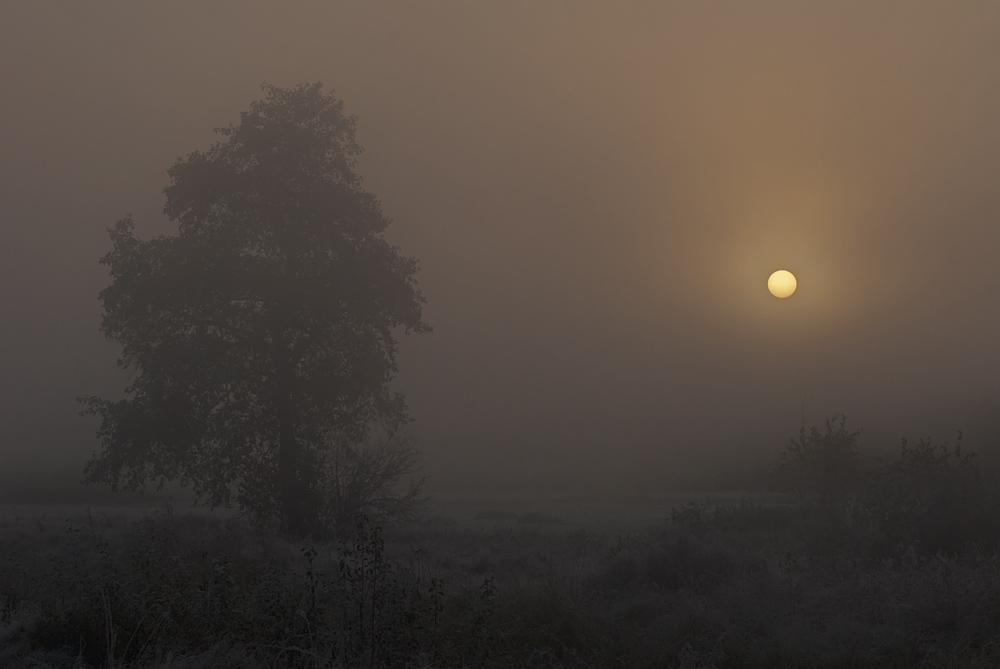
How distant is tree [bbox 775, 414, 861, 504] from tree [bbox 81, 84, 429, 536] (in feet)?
41.5

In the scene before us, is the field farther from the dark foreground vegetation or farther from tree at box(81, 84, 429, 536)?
tree at box(81, 84, 429, 536)

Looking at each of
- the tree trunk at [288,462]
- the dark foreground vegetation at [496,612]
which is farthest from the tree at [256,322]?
the dark foreground vegetation at [496,612]

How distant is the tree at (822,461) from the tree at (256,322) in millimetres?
12650

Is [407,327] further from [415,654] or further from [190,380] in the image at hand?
[415,654]

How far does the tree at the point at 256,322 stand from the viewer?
19984mm

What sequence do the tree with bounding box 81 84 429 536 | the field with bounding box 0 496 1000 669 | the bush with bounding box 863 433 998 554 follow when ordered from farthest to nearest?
the tree with bounding box 81 84 429 536 < the bush with bounding box 863 433 998 554 < the field with bounding box 0 496 1000 669

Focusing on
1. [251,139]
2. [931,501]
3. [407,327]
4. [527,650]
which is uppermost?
[251,139]

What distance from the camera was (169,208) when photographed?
851 inches

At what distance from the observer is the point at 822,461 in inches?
945

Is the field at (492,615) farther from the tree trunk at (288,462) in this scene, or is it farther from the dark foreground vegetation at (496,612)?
the tree trunk at (288,462)

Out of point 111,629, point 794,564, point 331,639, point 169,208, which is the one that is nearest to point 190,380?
point 169,208

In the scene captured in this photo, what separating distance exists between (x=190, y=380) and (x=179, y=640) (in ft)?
39.8

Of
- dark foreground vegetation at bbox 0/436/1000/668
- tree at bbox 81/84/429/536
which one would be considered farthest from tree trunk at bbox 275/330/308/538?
dark foreground vegetation at bbox 0/436/1000/668

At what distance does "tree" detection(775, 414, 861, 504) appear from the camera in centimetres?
2352
